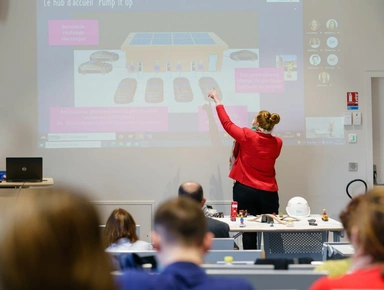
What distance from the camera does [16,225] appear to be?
0.82 m

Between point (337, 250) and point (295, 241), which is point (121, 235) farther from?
point (295, 241)

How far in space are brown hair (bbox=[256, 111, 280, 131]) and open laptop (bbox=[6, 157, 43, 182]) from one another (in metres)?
2.37

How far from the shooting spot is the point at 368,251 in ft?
4.73

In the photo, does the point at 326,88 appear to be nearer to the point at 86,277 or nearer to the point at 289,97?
the point at 289,97

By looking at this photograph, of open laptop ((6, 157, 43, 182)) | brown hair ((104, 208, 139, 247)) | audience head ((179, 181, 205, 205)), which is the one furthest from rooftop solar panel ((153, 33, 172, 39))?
brown hair ((104, 208, 139, 247))

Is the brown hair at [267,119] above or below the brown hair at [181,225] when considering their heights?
above

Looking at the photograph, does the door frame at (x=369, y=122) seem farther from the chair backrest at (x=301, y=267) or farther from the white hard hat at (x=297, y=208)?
the chair backrest at (x=301, y=267)

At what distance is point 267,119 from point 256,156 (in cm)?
40

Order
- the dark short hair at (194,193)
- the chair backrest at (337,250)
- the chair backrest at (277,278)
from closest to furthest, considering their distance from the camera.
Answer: the chair backrest at (277,278) → the chair backrest at (337,250) → the dark short hair at (194,193)

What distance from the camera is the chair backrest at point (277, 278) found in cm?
183

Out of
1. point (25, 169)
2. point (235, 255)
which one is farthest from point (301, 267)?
point (25, 169)

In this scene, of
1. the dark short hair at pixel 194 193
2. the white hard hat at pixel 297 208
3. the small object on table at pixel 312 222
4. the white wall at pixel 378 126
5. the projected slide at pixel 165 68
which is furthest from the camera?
the white wall at pixel 378 126

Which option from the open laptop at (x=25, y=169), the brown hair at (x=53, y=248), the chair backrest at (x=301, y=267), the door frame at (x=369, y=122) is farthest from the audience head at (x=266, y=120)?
the brown hair at (x=53, y=248)

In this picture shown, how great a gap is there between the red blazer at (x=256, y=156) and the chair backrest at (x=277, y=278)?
10.9 ft
